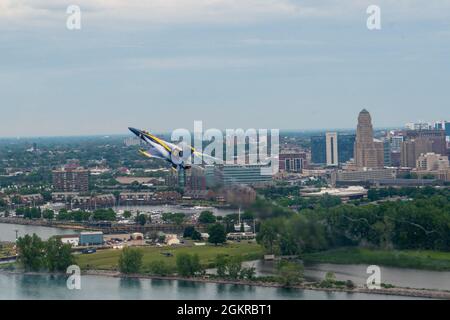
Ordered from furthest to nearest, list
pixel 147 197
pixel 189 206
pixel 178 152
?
pixel 147 197 < pixel 189 206 < pixel 178 152

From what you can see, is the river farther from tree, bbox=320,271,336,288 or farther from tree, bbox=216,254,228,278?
tree, bbox=216,254,228,278

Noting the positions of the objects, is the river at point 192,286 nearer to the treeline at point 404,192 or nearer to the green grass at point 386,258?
the green grass at point 386,258

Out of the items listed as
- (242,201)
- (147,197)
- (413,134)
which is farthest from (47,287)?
(413,134)

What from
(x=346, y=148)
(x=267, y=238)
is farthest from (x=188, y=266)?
(x=346, y=148)

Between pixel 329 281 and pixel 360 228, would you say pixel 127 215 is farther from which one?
pixel 329 281

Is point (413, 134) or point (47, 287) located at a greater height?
point (413, 134)
